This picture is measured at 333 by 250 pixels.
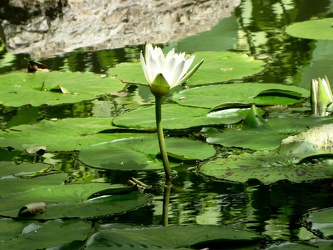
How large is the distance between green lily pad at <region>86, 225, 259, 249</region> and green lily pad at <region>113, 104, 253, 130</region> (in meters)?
0.77

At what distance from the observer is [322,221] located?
4.69 ft

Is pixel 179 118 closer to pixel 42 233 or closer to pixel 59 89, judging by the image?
pixel 59 89

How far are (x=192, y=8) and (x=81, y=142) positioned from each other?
1.92 meters

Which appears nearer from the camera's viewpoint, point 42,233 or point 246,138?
point 42,233

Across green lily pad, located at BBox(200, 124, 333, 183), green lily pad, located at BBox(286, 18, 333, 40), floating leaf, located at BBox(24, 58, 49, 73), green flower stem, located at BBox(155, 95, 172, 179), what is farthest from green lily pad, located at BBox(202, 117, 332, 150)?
green lily pad, located at BBox(286, 18, 333, 40)

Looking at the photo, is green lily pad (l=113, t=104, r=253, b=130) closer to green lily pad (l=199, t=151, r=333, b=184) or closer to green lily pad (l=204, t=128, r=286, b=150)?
green lily pad (l=204, t=128, r=286, b=150)

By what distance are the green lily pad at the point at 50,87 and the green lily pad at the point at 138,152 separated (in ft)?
1.97

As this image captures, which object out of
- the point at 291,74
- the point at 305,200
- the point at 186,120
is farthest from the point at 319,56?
the point at 305,200

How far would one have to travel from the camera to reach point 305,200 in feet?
5.26

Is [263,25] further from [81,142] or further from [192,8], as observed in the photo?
[81,142]

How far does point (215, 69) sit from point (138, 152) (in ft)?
3.06

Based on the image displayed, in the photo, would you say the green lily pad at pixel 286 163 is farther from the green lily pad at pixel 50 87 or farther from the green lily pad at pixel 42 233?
the green lily pad at pixel 50 87

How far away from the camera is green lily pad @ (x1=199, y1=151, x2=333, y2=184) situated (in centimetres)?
171

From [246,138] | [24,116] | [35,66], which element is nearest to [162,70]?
[246,138]
